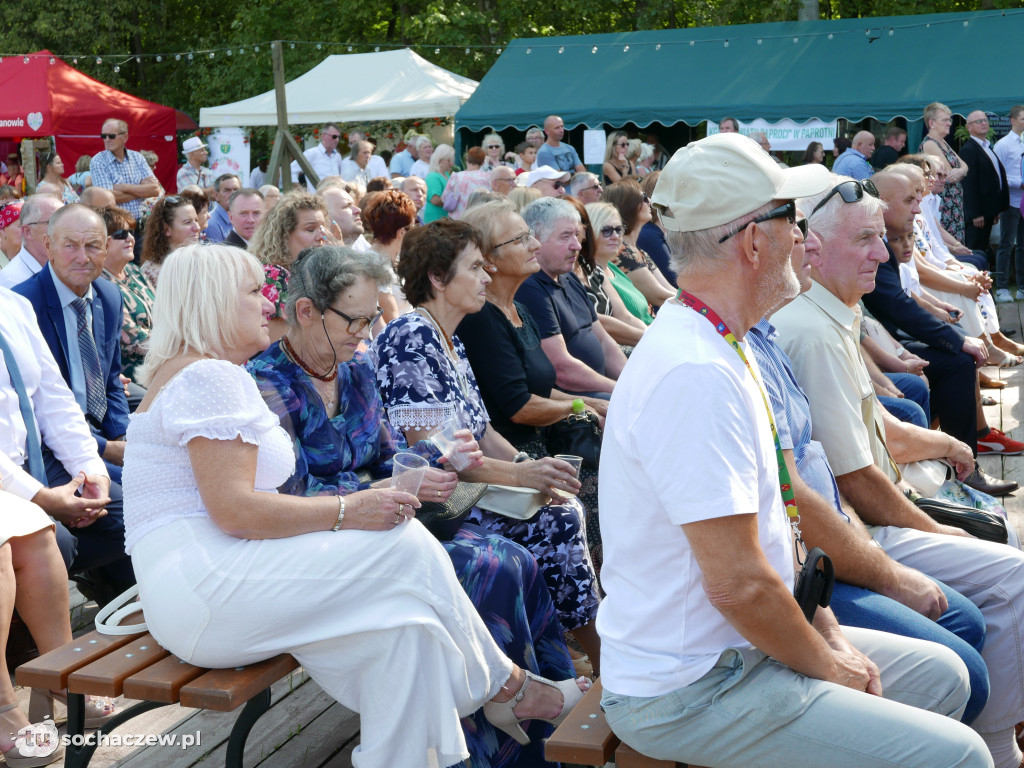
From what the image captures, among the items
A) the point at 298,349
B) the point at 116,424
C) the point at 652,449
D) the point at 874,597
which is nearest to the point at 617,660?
the point at 652,449

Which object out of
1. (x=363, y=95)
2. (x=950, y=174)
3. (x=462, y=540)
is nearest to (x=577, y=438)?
(x=462, y=540)

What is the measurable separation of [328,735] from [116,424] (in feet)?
5.57

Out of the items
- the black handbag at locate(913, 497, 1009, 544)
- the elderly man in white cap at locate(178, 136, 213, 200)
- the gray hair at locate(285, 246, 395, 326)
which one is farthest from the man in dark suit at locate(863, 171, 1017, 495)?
the elderly man in white cap at locate(178, 136, 213, 200)

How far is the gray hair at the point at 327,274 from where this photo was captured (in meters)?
3.04

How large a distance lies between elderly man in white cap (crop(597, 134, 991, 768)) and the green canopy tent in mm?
12818

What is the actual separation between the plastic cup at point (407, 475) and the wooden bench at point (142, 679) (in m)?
0.50

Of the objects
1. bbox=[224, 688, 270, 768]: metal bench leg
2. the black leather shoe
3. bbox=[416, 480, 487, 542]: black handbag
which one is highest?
bbox=[416, 480, 487, 542]: black handbag

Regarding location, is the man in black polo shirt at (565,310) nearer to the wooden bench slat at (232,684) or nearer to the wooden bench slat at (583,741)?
the wooden bench slat at (232,684)

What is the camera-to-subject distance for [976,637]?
2.75 meters

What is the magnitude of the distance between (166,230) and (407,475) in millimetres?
3876

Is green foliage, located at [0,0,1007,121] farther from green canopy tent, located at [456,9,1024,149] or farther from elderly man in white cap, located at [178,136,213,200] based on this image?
elderly man in white cap, located at [178,136,213,200]

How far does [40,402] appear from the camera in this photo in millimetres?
3562

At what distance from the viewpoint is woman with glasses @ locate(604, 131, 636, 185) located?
13953 millimetres

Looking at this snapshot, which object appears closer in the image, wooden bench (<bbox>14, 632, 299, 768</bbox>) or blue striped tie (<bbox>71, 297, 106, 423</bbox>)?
wooden bench (<bbox>14, 632, 299, 768</bbox>)
